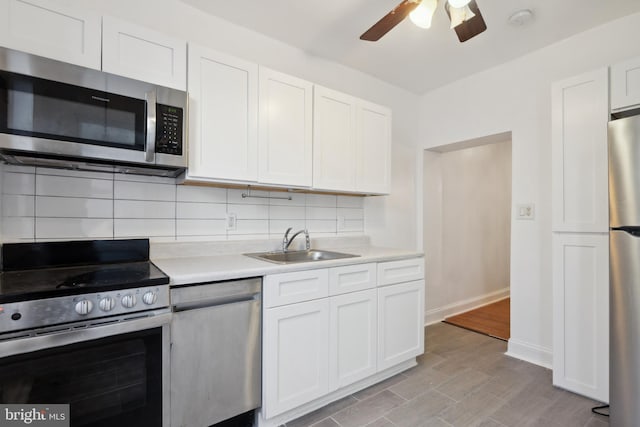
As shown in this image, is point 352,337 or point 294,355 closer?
point 294,355

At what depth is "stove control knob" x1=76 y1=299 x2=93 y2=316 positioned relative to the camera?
1086 millimetres

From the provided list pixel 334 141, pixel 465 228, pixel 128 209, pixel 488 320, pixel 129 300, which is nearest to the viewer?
pixel 129 300

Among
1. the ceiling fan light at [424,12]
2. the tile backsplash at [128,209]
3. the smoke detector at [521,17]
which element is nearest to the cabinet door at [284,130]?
the tile backsplash at [128,209]

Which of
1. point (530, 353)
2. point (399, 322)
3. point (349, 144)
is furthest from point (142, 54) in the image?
point (530, 353)

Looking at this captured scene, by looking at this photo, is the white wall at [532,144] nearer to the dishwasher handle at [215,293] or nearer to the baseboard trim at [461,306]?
the baseboard trim at [461,306]

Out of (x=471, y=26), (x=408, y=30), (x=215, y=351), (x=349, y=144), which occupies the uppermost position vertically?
(x=408, y=30)

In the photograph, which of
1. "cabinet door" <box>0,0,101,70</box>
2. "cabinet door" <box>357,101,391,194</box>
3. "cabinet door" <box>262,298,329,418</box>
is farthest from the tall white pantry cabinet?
"cabinet door" <box>0,0,101,70</box>

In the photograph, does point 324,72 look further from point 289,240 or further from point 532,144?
point 532,144

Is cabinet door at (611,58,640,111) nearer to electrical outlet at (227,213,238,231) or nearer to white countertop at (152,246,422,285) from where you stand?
white countertop at (152,246,422,285)

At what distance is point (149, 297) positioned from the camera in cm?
123

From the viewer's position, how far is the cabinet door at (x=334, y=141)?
219cm

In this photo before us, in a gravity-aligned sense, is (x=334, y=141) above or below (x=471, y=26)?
below

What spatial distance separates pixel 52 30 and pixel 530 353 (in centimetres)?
374

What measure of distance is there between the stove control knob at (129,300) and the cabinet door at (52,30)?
109 centimetres
